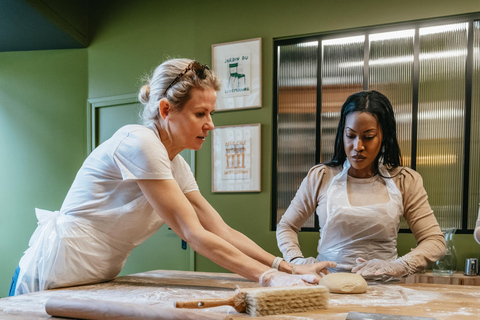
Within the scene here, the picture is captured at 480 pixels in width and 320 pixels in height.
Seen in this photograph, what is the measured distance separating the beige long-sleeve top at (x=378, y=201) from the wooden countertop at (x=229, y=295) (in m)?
0.30

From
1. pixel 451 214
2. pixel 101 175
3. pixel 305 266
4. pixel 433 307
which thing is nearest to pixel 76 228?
pixel 101 175

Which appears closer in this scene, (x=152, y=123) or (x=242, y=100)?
(x=152, y=123)

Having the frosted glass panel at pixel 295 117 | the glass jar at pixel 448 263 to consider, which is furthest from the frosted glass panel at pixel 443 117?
the frosted glass panel at pixel 295 117

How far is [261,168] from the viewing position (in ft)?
10.3

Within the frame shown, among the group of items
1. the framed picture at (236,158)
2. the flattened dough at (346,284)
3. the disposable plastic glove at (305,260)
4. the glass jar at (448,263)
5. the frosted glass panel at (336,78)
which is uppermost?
the frosted glass panel at (336,78)

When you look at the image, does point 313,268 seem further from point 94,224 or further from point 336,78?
point 336,78

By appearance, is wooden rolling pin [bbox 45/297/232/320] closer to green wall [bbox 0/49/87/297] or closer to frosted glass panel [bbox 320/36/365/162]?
frosted glass panel [bbox 320/36/365/162]

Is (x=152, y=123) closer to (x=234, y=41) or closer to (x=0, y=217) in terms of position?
(x=234, y=41)

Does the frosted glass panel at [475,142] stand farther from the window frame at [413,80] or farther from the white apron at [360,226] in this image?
the white apron at [360,226]

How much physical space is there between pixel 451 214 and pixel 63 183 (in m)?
3.27

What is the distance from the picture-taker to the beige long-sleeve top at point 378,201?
5.07 feet

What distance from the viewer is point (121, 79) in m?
3.71

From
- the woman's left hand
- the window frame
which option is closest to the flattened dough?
the woman's left hand

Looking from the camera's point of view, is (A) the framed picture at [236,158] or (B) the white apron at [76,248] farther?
(A) the framed picture at [236,158]
